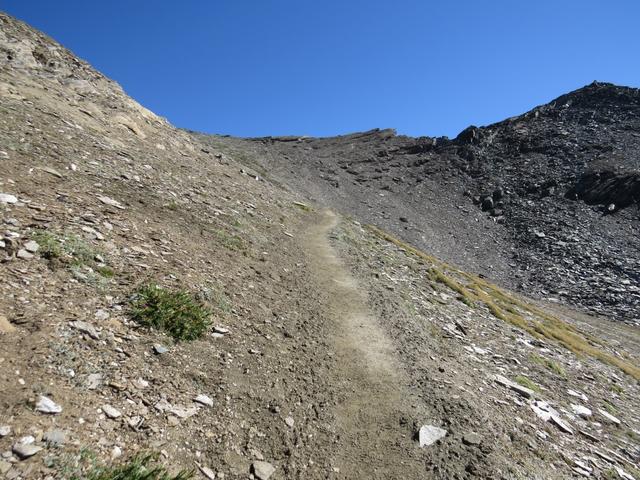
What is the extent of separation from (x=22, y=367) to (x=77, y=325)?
1495mm

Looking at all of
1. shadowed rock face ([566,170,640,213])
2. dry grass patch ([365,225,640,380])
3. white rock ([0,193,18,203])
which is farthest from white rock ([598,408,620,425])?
shadowed rock face ([566,170,640,213])

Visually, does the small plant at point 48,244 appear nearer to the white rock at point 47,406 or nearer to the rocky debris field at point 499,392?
the white rock at point 47,406

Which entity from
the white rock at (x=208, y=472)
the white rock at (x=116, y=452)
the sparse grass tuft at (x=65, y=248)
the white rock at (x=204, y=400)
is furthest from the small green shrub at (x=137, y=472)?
the sparse grass tuft at (x=65, y=248)

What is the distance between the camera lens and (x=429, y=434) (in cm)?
907

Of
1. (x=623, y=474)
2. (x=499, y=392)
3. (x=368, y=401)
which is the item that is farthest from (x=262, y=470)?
(x=623, y=474)

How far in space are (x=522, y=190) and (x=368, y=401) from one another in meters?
74.8

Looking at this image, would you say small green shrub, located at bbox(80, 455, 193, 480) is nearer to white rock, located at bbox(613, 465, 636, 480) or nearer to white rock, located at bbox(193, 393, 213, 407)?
white rock, located at bbox(193, 393, 213, 407)

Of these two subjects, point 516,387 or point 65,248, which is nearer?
point 65,248

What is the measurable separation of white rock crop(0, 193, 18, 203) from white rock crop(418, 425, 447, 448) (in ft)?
38.7

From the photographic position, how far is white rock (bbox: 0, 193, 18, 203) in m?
11.0

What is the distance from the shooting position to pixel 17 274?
8633 mm

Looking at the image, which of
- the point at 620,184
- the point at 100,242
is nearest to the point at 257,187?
the point at 100,242

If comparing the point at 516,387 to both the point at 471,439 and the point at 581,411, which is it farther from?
the point at 471,439

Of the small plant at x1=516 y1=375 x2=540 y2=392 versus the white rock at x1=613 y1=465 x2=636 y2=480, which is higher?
the small plant at x1=516 y1=375 x2=540 y2=392
